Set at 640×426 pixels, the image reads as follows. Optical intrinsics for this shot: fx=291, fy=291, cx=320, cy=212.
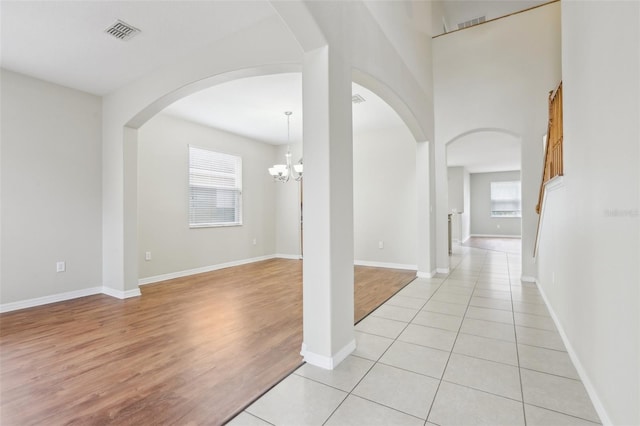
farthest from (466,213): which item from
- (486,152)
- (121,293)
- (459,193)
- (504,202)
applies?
(121,293)

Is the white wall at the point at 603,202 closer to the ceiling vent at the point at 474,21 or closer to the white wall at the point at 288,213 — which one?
the white wall at the point at 288,213

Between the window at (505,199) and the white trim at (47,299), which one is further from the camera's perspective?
the window at (505,199)

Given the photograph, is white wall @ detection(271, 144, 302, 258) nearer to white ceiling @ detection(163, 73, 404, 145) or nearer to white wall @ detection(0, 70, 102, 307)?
white ceiling @ detection(163, 73, 404, 145)

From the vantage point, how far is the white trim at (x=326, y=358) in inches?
78.7

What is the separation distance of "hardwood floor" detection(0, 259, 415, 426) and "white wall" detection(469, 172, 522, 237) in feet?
34.6

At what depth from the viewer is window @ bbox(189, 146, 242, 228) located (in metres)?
5.38

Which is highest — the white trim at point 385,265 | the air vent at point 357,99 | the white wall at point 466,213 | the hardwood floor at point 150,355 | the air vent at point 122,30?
the air vent at point 122,30

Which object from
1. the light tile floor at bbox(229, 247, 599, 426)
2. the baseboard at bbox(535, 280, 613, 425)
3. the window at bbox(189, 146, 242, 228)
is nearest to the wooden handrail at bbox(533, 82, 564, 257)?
the baseboard at bbox(535, 280, 613, 425)

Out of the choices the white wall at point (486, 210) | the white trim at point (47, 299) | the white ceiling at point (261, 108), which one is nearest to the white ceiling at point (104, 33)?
the white ceiling at point (261, 108)

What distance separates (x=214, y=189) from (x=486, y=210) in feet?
37.4

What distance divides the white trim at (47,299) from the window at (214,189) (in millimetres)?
1774

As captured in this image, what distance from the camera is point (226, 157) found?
19.7ft

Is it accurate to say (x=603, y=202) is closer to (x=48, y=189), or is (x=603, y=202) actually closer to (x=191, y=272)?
(x=48, y=189)

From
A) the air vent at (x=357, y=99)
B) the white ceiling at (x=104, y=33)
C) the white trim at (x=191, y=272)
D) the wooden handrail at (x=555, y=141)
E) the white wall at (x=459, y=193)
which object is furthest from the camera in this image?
the white wall at (x=459, y=193)
